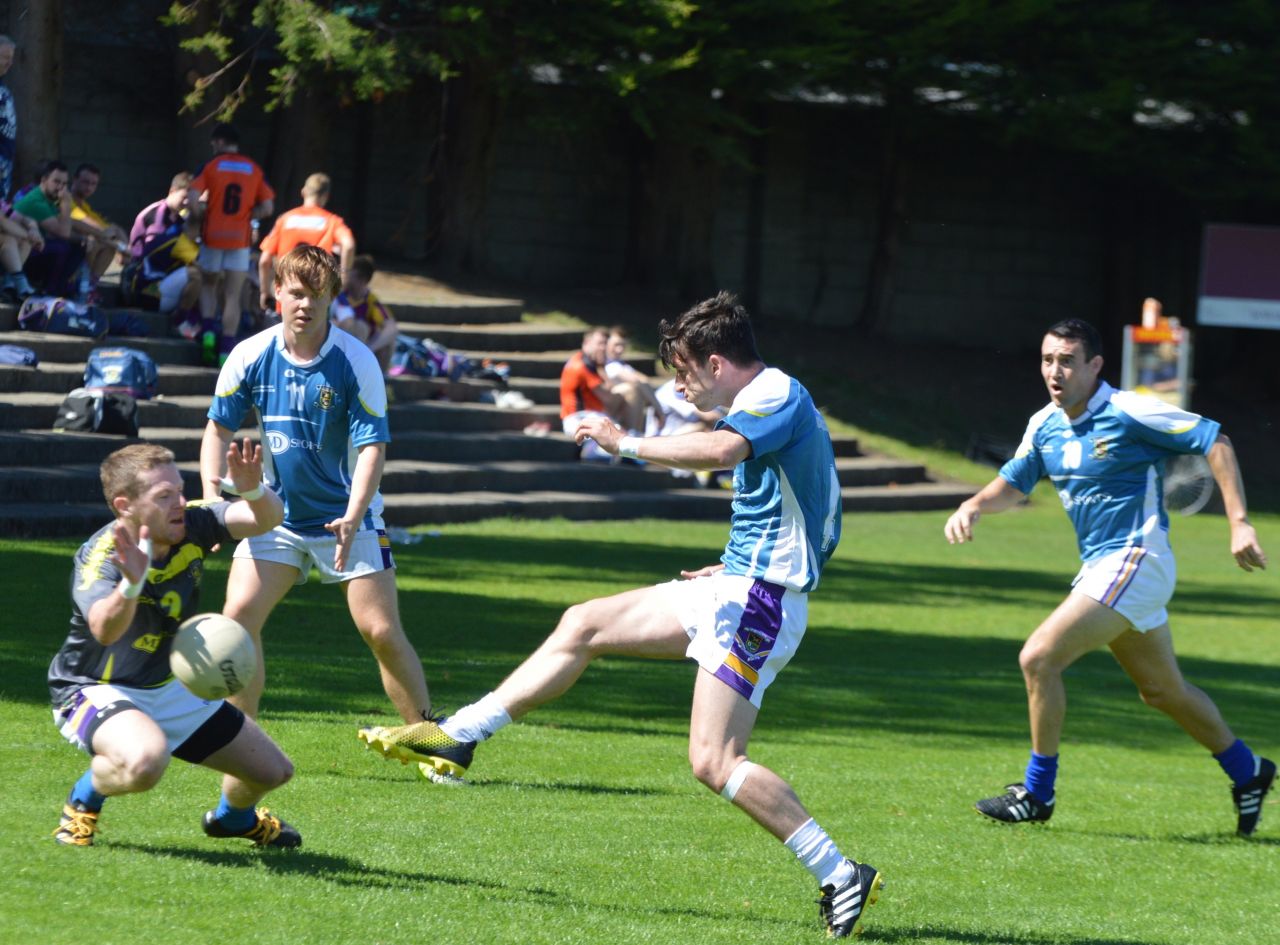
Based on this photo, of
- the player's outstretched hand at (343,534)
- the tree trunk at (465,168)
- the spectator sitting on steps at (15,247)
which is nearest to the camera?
the player's outstretched hand at (343,534)

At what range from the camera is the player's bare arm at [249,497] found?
5633mm

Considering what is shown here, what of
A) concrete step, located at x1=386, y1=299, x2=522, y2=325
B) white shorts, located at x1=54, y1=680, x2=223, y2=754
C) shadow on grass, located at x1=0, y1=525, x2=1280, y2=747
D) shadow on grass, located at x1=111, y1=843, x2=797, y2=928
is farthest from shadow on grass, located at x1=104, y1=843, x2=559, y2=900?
concrete step, located at x1=386, y1=299, x2=522, y2=325

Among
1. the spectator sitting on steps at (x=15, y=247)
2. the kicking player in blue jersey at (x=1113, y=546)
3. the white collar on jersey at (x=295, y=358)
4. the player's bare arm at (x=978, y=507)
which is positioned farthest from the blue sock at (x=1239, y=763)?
the spectator sitting on steps at (x=15, y=247)

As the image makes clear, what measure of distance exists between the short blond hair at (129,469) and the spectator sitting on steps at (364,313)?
12816 mm

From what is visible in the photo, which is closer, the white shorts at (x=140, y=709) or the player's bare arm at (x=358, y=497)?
the white shorts at (x=140, y=709)

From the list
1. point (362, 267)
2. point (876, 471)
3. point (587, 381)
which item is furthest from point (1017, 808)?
point (876, 471)

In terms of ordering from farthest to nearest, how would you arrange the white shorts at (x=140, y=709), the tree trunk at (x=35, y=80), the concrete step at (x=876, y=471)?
the concrete step at (x=876, y=471)
the tree trunk at (x=35, y=80)
the white shorts at (x=140, y=709)

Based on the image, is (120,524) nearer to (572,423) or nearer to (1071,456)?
(572,423)

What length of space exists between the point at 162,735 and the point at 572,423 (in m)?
1.60

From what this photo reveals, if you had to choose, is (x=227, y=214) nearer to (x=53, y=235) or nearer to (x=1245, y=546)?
(x=53, y=235)

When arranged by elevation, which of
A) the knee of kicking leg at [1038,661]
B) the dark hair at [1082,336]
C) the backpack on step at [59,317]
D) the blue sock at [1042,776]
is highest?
the dark hair at [1082,336]

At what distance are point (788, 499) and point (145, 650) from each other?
2.01 m

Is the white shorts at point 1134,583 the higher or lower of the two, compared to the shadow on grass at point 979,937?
higher

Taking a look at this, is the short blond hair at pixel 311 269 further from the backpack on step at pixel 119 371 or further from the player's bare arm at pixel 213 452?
the backpack on step at pixel 119 371
